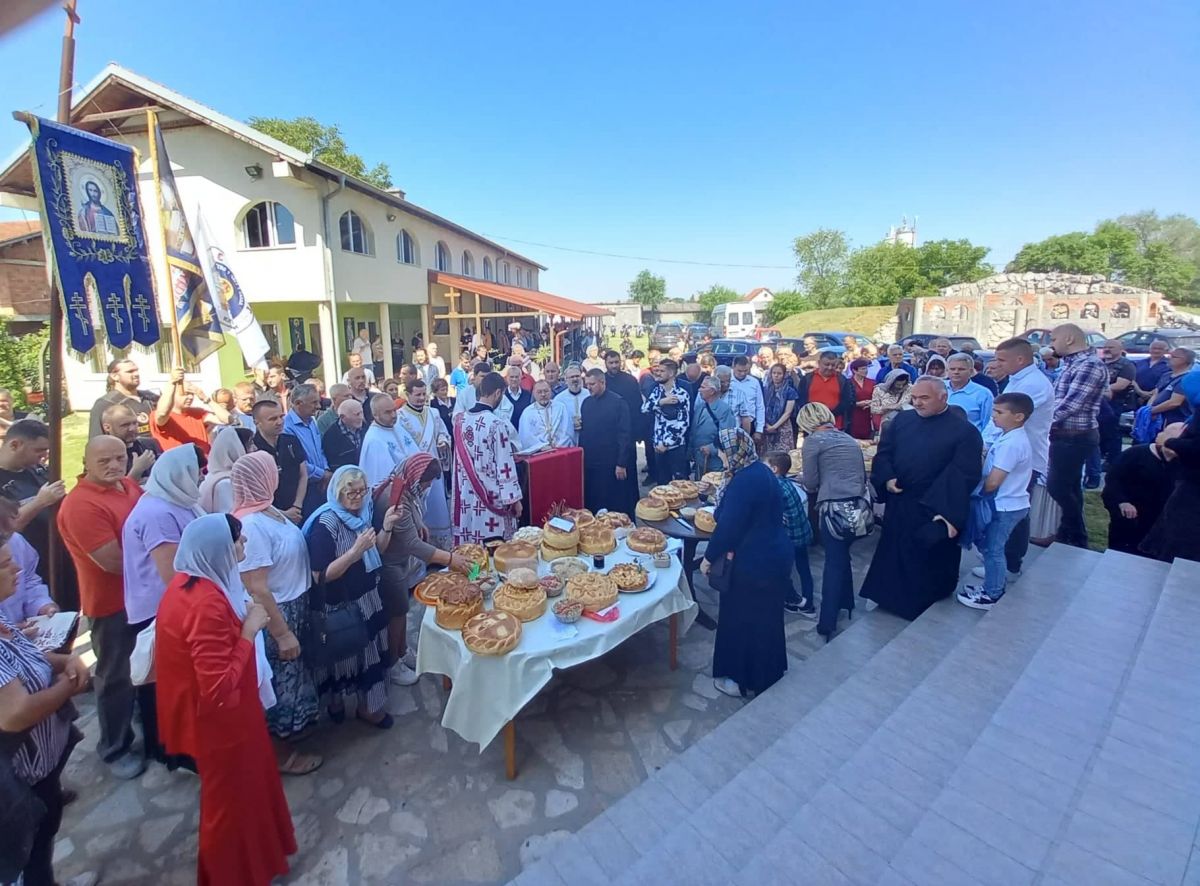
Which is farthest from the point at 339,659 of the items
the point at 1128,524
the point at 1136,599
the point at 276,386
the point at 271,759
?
the point at 1128,524

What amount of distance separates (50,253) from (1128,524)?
9139 mm

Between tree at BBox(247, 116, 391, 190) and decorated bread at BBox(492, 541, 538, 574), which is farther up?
tree at BBox(247, 116, 391, 190)

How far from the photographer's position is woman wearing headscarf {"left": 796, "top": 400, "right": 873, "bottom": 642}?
4.28m

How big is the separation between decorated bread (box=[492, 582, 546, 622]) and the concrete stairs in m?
1.11

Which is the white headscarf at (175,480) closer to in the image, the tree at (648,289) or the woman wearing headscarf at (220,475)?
the woman wearing headscarf at (220,475)

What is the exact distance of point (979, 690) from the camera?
135 inches

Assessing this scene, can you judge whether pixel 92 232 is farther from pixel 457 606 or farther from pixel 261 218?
pixel 261 218

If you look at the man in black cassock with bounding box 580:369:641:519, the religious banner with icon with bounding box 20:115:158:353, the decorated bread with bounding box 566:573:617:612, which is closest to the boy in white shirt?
the decorated bread with bounding box 566:573:617:612

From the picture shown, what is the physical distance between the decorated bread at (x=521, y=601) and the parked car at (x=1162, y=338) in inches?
626

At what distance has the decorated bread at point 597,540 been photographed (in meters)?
4.20

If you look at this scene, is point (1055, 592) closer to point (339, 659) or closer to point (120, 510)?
point (339, 659)

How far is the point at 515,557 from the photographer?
159 inches

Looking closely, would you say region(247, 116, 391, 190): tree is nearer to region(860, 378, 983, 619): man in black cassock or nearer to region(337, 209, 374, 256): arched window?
region(337, 209, 374, 256): arched window

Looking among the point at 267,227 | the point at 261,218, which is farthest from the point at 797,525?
the point at 261,218
